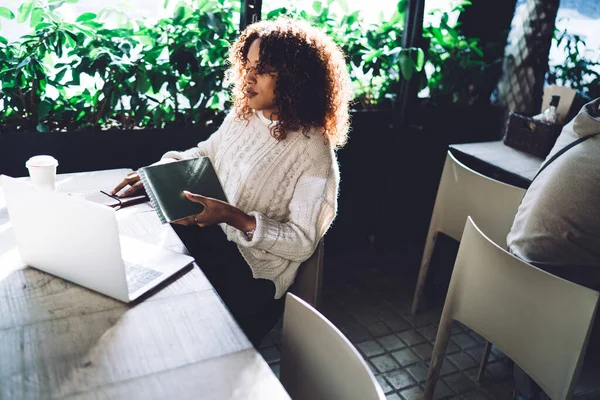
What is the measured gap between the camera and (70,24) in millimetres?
2102

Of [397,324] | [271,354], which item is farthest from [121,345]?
[397,324]

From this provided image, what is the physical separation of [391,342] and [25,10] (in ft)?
6.72

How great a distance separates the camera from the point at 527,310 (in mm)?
1263

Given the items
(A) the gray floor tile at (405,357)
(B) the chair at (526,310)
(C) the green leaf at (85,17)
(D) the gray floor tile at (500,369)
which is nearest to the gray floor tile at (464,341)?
(D) the gray floor tile at (500,369)

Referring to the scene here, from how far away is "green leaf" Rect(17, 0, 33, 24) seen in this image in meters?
2.04

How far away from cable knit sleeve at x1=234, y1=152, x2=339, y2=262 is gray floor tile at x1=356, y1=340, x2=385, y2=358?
2.77 ft

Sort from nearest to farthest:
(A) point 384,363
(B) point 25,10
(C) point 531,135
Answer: (B) point 25,10, (A) point 384,363, (C) point 531,135

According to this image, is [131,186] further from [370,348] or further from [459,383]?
[459,383]

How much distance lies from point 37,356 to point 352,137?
2188 millimetres

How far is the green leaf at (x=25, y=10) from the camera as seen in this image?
2041 millimetres

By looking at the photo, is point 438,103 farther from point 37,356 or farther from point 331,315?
point 37,356

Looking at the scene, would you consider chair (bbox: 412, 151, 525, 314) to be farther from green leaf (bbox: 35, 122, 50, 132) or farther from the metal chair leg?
green leaf (bbox: 35, 122, 50, 132)

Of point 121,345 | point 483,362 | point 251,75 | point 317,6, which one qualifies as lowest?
point 483,362

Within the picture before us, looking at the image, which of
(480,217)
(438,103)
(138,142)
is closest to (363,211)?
(438,103)
